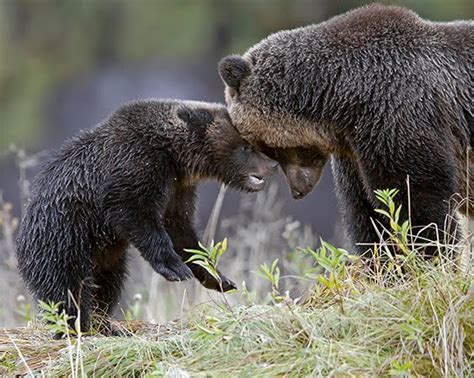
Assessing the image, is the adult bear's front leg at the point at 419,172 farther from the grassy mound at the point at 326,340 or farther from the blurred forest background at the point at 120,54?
the blurred forest background at the point at 120,54

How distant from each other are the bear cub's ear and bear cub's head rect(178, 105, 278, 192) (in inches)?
8.7

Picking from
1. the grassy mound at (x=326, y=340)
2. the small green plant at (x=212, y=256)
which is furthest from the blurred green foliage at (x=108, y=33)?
the grassy mound at (x=326, y=340)

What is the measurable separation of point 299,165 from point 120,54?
11258 millimetres

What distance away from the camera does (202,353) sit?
4.88 m

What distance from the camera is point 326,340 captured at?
474 centimetres

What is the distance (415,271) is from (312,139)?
172 cm

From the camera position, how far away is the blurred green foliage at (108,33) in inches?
666

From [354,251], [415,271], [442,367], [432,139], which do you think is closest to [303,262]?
[354,251]

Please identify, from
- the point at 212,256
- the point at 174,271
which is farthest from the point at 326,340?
the point at 174,271

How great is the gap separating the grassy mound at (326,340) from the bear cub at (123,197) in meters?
0.83

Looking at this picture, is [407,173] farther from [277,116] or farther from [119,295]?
[119,295]

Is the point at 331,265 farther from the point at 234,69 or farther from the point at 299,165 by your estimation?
the point at 234,69

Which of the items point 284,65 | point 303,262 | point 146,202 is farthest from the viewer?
point 303,262

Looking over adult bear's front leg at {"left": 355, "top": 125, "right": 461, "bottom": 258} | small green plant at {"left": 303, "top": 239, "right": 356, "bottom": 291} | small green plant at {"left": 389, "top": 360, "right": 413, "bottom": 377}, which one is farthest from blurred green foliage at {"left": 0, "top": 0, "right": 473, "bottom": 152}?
small green plant at {"left": 389, "top": 360, "right": 413, "bottom": 377}
